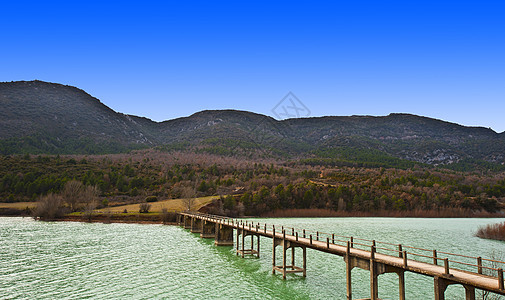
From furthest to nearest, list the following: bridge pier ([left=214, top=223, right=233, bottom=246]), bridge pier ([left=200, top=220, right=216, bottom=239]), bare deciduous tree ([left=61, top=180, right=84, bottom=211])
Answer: bare deciduous tree ([left=61, top=180, right=84, bottom=211]), bridge pier ([left=200, top=220, right=216, bottom=239]), bridge pier ([left=214, top=223, right=233, bottom=246])

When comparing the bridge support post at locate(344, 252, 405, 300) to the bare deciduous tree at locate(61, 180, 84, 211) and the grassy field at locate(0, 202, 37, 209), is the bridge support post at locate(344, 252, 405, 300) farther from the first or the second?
the grassy field at locate(0, 202, 37, 209)

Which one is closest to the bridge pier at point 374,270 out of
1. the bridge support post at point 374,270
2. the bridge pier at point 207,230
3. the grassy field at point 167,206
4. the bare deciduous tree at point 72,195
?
the bridge support post at point 374,270

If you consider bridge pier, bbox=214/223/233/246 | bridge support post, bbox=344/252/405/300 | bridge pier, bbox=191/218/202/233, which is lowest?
bridge pier, bbox=191/218/202/233

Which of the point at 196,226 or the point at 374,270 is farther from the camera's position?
the point at 196,226

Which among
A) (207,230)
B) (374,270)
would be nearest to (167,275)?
(374,270)

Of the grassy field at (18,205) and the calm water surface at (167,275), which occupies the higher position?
the calm water surface at (167,275)

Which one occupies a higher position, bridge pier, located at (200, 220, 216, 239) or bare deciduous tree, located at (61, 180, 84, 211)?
bare deciduous tree, located at (61, 180, 84, 211)

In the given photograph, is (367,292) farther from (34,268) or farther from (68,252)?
(68,252)

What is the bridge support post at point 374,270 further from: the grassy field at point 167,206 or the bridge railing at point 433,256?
the grassy field at point 167,206

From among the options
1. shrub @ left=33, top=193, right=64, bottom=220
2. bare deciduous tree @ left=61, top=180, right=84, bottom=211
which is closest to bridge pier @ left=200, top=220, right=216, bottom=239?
shrub @ left=33, top=193, right=64, bottom=220

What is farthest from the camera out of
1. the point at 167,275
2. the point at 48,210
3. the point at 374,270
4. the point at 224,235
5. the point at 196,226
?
the point at 48,210

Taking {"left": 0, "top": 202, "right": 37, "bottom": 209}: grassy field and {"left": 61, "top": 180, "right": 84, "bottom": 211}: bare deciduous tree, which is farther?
{"left": 0, "top": 202, "right": 37, "bottom": 209}: grassy field

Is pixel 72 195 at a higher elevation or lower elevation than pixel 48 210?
higher

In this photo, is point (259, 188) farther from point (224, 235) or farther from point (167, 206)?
point (224, 235)
